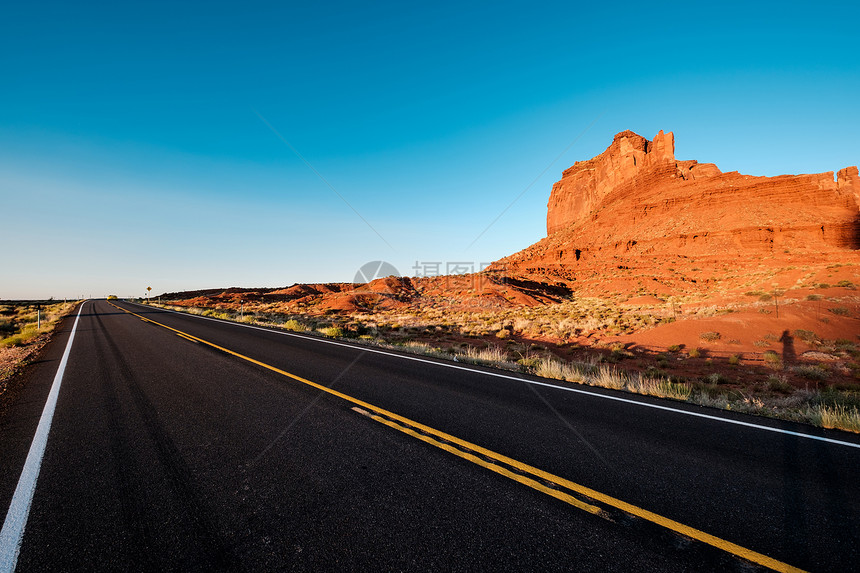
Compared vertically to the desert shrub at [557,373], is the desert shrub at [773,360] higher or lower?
lower

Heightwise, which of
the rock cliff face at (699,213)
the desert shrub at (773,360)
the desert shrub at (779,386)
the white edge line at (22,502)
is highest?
the rock cliff face at (699,213)

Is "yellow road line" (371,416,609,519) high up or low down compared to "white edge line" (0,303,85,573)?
down

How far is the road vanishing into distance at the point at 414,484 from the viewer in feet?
7.74

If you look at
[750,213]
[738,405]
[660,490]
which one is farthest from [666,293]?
[660,490]

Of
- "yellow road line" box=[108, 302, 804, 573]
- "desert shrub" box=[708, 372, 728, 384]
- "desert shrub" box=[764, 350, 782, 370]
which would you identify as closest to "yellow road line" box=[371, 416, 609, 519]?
"yellow road line" box=[108, 302, 804, 573]

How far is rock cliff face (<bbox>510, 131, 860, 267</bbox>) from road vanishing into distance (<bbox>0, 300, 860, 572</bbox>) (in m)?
74.5

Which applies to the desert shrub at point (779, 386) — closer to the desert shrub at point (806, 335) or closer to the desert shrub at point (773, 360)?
the desert shrub at point (773, 360)

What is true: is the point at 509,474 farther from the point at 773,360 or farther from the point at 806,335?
the point at 806,335

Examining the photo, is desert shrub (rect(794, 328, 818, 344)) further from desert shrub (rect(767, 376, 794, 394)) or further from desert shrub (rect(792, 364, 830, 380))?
desert shrub (rect(767, 376, 794, 394))

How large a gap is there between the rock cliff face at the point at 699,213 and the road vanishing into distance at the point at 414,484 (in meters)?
74.5

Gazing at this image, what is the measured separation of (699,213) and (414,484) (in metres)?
92.0

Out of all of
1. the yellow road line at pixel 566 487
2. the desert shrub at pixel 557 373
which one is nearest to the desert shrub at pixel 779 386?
the desert shrub at pixel 557 373

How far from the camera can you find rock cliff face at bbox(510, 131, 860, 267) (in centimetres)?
5938

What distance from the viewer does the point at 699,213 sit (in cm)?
7175
